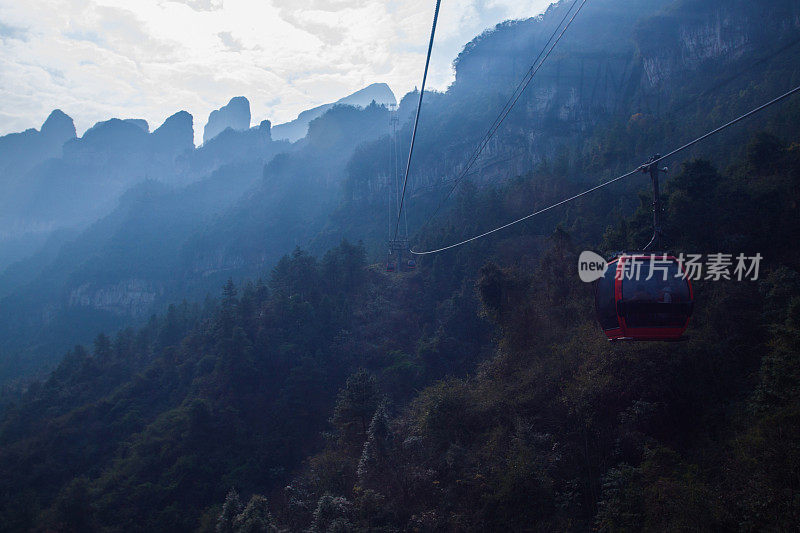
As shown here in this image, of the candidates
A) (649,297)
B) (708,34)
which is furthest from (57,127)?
(649,297)

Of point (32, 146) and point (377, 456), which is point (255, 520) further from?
point (32, 146)

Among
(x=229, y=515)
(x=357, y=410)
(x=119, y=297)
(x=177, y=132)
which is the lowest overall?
(x=229, y=515)

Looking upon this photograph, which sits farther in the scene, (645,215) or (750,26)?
(750,26)

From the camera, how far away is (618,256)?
8.23 metres

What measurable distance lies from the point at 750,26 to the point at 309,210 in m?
68.4

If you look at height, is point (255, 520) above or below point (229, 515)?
above

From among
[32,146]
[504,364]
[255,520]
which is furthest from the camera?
[32,146]

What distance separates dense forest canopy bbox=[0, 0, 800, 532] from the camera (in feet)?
42.1

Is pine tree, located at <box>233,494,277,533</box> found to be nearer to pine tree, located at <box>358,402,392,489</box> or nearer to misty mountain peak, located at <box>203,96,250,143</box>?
pine tree, located at <box>358,402,392,489</box>

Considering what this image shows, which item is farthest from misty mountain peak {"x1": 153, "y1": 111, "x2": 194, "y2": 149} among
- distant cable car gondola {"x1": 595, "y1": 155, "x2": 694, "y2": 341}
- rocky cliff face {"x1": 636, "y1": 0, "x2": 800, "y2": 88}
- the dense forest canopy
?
distant cable car gondola {"x1": 595, "y1": 155, "x2": 694, "y2": 341}

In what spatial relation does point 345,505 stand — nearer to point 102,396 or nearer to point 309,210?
point 102,396

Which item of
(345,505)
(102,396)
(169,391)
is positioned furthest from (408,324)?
(102,396)

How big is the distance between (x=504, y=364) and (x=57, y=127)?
187265 millimetres

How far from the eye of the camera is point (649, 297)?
7.52m
